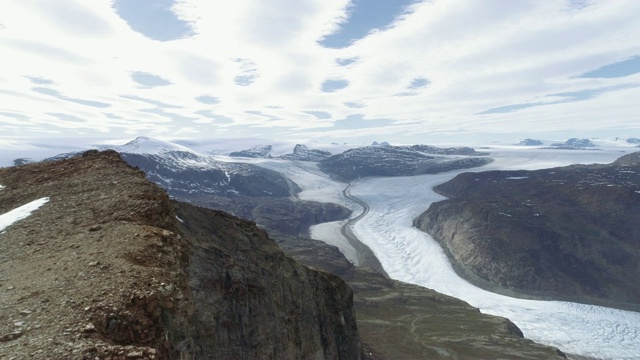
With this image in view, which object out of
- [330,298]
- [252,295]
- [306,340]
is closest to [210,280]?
[252,295]

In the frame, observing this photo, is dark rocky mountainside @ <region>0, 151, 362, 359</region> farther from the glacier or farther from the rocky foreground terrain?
the glacier

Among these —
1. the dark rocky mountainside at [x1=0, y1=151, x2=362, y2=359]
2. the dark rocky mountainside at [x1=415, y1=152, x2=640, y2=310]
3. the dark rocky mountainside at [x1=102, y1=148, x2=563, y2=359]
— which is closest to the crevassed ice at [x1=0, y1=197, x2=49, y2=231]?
the dark rocky mountainside at [x1=0, y1=151, x2=362, y2=359]

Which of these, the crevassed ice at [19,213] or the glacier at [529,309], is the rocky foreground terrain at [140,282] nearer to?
the crevassed ice at [19,213]

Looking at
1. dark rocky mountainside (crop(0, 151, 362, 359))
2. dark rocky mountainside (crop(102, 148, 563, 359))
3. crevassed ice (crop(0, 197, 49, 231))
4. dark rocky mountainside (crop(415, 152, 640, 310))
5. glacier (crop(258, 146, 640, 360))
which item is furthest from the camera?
dark rocky mountainside (crop(415, 152, 640, 310))

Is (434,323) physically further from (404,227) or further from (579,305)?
(404,227)

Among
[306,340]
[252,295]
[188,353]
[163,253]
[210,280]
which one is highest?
[163,253]

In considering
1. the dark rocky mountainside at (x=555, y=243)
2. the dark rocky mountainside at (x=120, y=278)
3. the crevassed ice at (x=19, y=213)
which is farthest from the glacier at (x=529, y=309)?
the crevassed ice at (x=19, y=213)

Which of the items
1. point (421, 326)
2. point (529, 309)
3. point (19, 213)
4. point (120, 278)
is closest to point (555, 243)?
point (529, 309)
